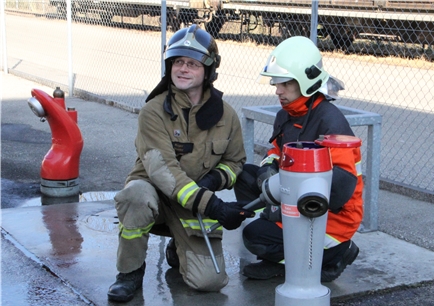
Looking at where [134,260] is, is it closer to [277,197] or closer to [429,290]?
[277,197]

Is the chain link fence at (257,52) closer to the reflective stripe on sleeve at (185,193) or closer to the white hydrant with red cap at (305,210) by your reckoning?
the reflective stripe on sleeve at (185,193)

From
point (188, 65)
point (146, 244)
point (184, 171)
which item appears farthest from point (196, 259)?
point (188, 65)

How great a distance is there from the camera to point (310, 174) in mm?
2879

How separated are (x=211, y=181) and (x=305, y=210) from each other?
0.95 meters

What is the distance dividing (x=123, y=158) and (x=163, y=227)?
10.2 feet

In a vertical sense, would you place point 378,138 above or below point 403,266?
above

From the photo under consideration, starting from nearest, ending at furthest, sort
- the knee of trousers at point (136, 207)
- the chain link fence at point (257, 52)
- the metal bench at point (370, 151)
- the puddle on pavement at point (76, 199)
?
the knee of trousers at point (136, 207)
the metal bench at point (370, 151)
the puddle on pavement at point (76, 199)
the chain link fence at point (257, 52)

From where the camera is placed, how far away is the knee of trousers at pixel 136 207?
355cm

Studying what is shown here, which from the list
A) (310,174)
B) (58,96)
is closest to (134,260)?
(310,174)

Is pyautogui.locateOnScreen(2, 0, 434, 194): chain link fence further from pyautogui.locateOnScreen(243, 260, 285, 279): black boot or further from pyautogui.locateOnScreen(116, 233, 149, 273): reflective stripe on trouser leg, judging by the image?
pyautogui.locateOnScreen(116, 233, 149, 273): reflective stripe on trouser leg

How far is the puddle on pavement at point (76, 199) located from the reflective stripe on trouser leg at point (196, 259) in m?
1.93

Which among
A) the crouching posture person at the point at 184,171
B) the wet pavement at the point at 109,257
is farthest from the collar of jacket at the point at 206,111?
the wet pavement at the point at 109,257

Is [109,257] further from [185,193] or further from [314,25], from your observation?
[314,25]

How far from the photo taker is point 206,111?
3.79 m
